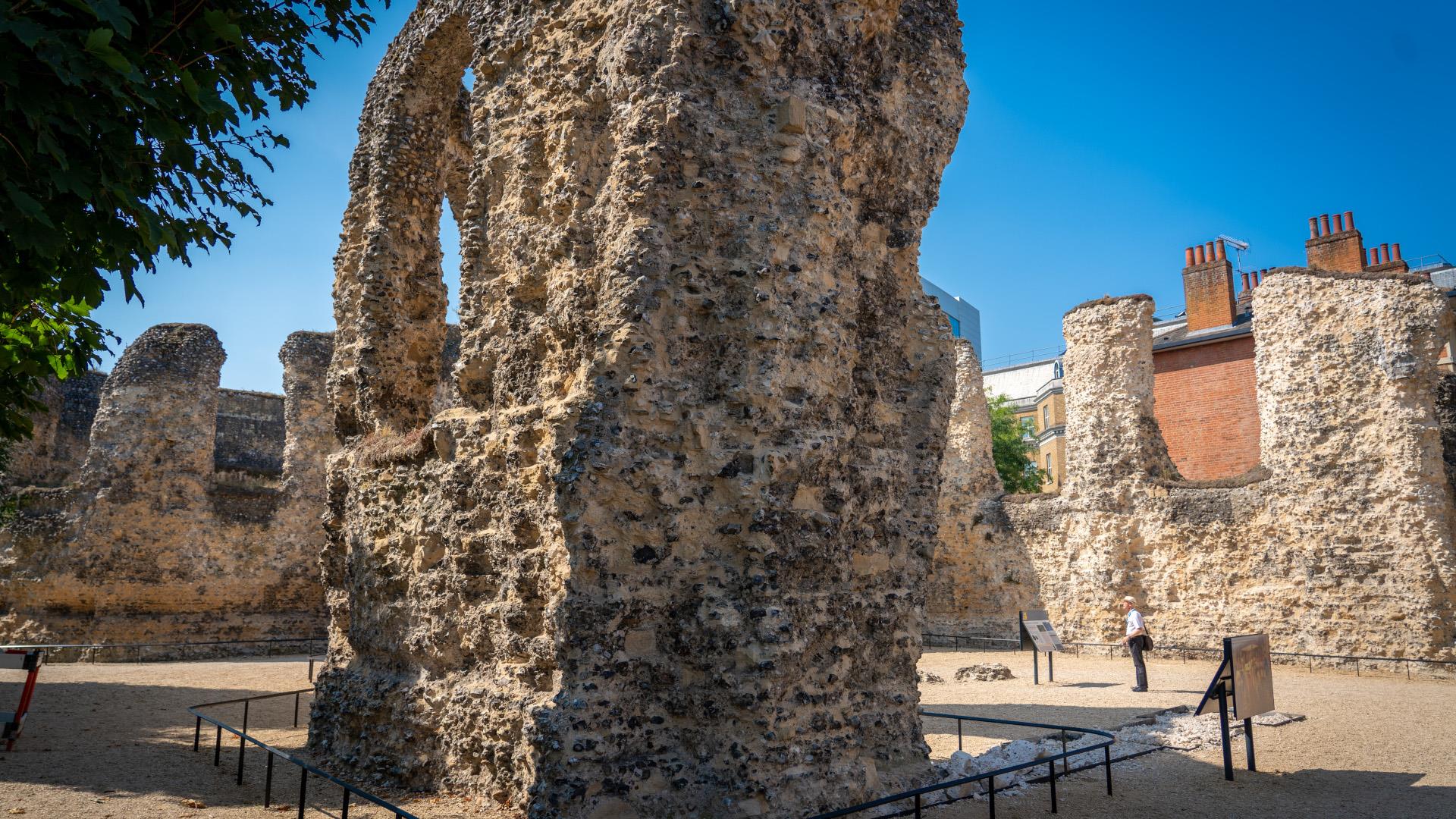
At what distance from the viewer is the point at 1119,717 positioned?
10031 millimetres

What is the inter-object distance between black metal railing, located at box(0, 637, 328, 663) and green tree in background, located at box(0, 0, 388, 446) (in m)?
12.4

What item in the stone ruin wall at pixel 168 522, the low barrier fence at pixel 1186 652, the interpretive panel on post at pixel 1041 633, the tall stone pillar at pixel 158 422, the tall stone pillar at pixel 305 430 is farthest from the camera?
the tall stone pillar at pixel 305 430

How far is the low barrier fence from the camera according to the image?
13.5 metres

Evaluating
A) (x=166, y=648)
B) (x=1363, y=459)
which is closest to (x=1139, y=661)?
(x=1363, y=459)

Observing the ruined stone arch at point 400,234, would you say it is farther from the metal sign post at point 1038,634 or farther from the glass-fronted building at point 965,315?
the glass-fronted building at point 965,315

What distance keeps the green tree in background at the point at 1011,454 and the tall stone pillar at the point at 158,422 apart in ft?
77.1

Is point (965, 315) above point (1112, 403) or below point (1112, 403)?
above

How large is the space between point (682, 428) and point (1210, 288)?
28.8 meters

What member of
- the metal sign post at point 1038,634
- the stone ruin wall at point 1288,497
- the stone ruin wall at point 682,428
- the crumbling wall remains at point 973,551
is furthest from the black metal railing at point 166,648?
the stone ruin wall at point 1288,497

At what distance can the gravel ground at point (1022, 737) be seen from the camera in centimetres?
644

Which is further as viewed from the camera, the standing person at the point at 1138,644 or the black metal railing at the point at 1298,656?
the black metal railing at the point at 1298,656

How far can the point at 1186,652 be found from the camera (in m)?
16.6

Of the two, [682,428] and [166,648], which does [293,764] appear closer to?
[682,428]

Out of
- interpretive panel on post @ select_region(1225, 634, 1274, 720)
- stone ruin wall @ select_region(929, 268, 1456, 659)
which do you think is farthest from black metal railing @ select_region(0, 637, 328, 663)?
stone ruin wall @ select_region(929, 268, 1456, 659)
